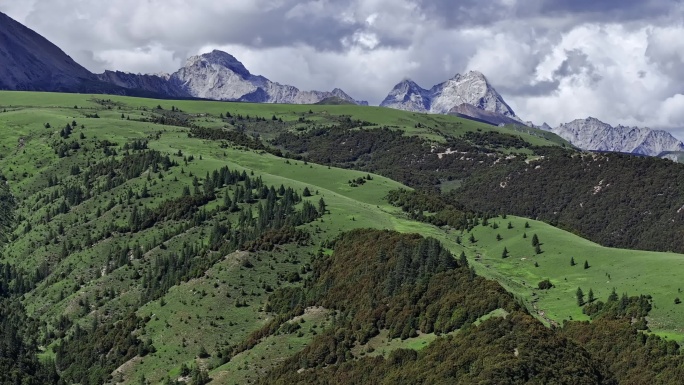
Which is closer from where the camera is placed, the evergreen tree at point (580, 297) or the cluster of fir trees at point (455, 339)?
the cluster of fir trees at point (455, 339)

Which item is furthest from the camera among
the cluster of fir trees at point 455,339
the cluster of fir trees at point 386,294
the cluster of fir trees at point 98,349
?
the cluster of fir trees at point 98,349

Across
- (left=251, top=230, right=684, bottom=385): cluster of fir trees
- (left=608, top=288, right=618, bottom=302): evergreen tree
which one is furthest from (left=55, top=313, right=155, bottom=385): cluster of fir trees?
(left=608, top=288, right=618, bottom=302): evergreen tree

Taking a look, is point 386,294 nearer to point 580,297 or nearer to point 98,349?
point 580,297

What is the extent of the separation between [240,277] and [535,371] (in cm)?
8955

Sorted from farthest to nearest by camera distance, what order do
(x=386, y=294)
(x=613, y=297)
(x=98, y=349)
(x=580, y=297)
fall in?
(x=98, y=349) < (x=580, y=297) < (x=613, y=297) < (x=386, y=294)

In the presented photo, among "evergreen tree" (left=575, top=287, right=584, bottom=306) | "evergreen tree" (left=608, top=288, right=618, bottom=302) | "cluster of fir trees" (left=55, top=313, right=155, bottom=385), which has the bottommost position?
"cluster of fir trees" (left=55, top=313, right=155, bottom=385)

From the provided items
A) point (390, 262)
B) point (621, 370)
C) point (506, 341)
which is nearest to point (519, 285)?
point (390, 262)

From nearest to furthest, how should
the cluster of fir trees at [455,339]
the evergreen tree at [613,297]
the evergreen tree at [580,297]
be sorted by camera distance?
the cluster of fir trees at [455,339]
the evergreen tree at [613,297]
the evergreen tree at [580,297]

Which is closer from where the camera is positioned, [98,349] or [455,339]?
[455,339]

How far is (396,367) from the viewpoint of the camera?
124688mm

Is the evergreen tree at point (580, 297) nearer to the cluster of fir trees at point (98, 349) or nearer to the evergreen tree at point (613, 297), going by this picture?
the evergreen tree at point (613, 297)

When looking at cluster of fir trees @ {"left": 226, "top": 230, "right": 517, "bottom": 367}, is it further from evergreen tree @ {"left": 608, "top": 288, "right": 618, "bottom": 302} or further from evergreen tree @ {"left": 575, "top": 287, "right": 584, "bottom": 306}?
evergreen tree @ {"left": 608, "top": 288, "right": 618, "bottom": 302}

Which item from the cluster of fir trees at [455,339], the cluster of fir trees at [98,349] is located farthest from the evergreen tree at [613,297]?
the cluster of fir trees at [98,349]

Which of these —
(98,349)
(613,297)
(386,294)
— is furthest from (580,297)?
(98,349)
